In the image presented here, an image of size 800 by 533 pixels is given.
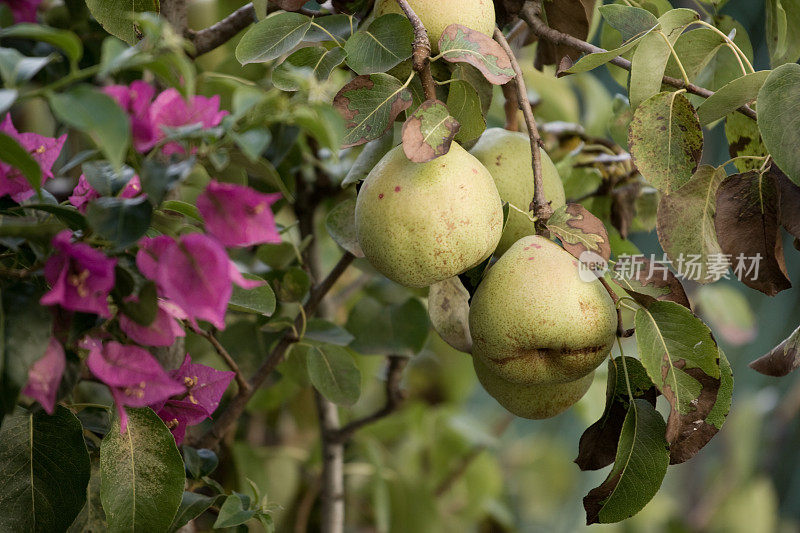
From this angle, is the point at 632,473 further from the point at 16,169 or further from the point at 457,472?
the point at 457,472

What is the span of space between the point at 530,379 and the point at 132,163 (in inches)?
10.8

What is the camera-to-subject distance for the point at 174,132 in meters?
0.32

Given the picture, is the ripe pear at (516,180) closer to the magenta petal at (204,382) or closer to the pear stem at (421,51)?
the pear stem at (421,51)

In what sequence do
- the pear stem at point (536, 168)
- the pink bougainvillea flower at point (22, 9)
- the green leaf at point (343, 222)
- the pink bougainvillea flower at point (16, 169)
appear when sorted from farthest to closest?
the pink bougainvillea flower at point (22, 9) → the green leaf at point (343, 222) → the pear stem at point (536, 168) → the pink bougainvillea flower at point (16, 169)

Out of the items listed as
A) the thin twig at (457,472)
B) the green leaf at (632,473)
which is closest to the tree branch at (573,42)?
the green leaf at (632,473)

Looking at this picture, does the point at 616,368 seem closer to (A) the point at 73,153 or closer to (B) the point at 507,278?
(B) the point at 507,278

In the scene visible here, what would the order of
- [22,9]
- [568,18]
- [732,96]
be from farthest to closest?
1. [22,9]
2. [568,18]
3. [732,96]

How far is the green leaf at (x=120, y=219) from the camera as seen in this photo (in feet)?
1.08

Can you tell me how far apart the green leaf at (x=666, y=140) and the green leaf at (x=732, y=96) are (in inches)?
0.7

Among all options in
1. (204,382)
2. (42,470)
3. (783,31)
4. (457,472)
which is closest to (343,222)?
(204,382)

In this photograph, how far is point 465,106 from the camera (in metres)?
0.51

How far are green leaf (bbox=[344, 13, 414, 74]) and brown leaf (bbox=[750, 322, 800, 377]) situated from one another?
0.32m

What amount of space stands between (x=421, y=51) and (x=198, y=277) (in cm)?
21

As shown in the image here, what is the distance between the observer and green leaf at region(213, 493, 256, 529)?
50cm
